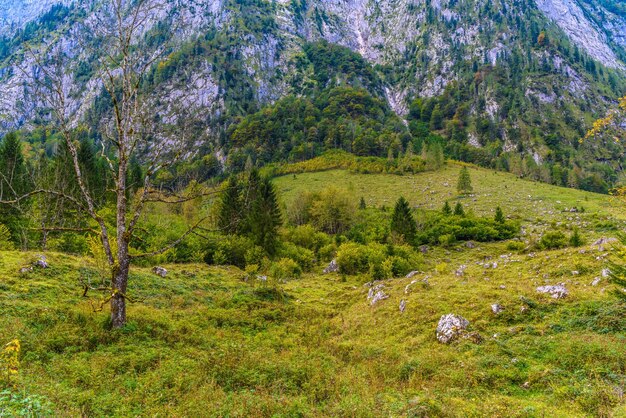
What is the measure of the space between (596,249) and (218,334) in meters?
27.8

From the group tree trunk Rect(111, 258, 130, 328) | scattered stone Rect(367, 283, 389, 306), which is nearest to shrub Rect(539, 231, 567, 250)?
scattered stone Rect(367, 283, 389, 306)

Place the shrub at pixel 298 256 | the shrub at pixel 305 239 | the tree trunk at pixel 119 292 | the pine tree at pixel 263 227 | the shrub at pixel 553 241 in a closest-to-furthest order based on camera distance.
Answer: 1. the tree trunk at pixel 119 292
2. the shrub at pixel 553 241
3. the pine tree at pixel 263 227
4. the shrub at pixel 298 256
5. the shrub at pixel 305 239

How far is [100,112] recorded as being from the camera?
176250 mm

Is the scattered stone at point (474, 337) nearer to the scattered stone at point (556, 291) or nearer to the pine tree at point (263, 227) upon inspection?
the scattered stone at point (556, 291)

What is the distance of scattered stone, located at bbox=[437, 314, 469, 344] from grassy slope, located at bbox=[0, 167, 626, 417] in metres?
0.51

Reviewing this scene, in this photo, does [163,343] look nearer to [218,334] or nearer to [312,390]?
[218,334]

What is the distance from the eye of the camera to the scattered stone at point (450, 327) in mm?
14380

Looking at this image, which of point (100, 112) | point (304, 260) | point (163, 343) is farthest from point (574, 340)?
point (100, 112)

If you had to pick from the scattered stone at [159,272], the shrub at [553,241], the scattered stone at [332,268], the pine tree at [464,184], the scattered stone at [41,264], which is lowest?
the scattered stone at [332,268]

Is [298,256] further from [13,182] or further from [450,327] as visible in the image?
[13,182]

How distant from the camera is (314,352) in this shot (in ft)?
44.8

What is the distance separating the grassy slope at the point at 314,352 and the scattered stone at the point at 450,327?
0.51 m

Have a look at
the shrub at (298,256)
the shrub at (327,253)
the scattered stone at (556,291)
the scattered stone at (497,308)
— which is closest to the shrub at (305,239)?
the shrub at (327,253)

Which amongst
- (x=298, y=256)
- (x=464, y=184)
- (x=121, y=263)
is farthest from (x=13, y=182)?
(x=464, y=184)
